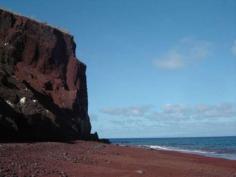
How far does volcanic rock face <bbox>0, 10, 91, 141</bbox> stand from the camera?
32438 mm

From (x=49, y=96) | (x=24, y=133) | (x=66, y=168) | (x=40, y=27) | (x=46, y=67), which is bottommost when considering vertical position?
(x=66, y=168)

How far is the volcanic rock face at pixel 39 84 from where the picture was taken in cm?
3244

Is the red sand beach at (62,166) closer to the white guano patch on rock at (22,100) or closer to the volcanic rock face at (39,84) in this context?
the volcanic rock face at (39,84)

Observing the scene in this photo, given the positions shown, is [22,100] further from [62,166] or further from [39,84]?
[62,166]

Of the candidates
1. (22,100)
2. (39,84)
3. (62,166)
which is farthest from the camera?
(39,84)

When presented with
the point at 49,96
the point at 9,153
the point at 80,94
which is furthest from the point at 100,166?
the point at 80,94

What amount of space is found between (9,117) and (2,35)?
16328 millimetres

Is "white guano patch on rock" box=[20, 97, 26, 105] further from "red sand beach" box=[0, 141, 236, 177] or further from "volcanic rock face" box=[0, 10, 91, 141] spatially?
"red sand beach" box=[0, 141, 236, 177]

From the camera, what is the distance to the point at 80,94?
51062 millimetres

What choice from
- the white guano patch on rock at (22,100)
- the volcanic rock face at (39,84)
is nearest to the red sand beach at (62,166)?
the volcanic rock face at (39,84)

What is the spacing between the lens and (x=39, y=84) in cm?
4278

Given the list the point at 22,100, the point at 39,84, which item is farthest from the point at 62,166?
the point at 39,84

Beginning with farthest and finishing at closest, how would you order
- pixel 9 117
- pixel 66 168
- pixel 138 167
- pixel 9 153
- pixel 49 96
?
pixel 49 96, pixel 9 117, pixel 138 167, pixel 9 153, pixel 66 168

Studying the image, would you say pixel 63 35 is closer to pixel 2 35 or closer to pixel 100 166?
pixel 2 35
